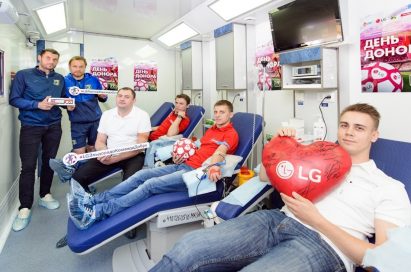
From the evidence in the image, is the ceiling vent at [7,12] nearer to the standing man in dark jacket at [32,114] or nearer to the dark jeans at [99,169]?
the standing man in dark jacket at [32,114]

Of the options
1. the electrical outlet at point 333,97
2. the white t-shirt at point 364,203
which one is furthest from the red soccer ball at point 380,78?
the white t-shirt at point 364,203

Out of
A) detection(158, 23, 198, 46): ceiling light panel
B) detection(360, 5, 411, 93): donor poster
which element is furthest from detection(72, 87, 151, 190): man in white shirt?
detection(360, 5, 411, 93): donor poster

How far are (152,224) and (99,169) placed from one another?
922mm

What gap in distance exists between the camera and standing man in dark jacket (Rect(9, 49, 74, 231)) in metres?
2.68

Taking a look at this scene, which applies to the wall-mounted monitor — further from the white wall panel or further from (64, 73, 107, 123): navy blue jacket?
the white wall panel

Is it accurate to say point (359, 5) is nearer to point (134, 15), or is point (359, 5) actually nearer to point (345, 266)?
point (345, 266)

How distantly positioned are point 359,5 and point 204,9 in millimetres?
1835

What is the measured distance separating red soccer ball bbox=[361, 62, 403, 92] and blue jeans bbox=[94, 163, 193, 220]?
150 cm

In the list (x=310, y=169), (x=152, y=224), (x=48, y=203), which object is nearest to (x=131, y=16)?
(x=48, y=203)

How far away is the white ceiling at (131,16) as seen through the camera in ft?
10.3

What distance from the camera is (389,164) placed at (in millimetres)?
1502

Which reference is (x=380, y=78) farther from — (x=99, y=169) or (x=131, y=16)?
(x=131, y=16)

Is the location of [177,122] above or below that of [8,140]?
above

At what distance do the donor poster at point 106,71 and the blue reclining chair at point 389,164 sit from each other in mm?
3731
